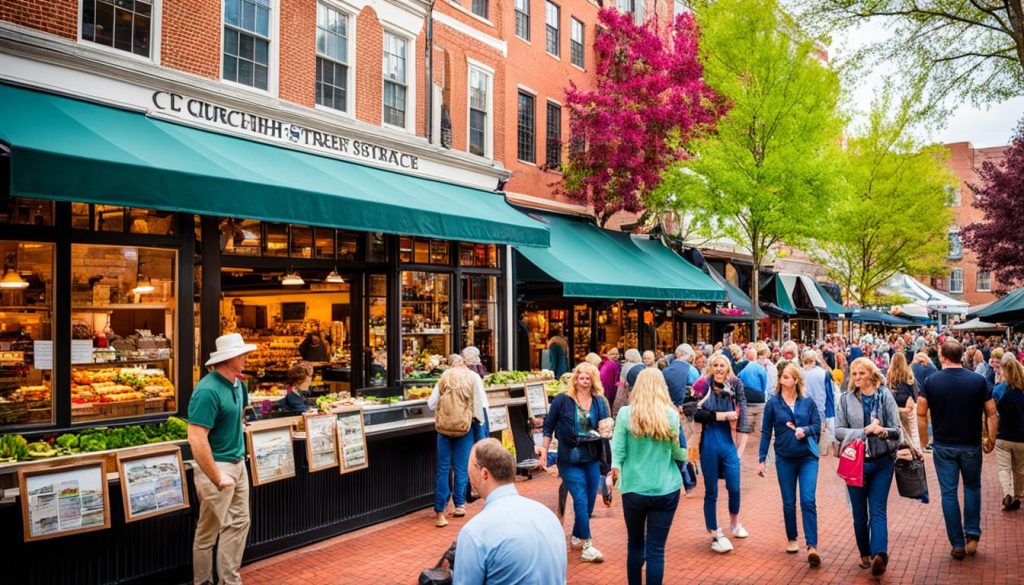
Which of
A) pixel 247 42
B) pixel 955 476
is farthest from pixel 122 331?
pixel 955 476

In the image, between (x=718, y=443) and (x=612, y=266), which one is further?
(x=612, y=266)

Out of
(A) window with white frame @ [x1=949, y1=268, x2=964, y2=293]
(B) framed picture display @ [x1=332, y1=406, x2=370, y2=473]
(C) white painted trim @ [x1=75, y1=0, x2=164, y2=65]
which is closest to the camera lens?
(B) framed picture display @ [x1=332, y1=406, x2=370, y2=473]

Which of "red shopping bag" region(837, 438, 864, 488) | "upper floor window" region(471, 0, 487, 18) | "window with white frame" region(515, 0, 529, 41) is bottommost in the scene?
"red shopping bag" region(837, 438, 864, 488)

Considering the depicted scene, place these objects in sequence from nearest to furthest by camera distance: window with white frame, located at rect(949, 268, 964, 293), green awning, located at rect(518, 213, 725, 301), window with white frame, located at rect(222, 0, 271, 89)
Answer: window with white frame, located at rect(222, 0, 271, 89) < green awning, located at rect(518, 213, 725, 301) < window with white frame, located at rect(949, 268, 964, 293)

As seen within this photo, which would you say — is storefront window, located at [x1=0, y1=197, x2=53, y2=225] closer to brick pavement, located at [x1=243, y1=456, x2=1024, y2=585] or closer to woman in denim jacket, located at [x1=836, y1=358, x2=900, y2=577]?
brick pavement, located at [x1=243, y1=456, x2=1024, y2=585]

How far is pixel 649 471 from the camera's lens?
5.75m

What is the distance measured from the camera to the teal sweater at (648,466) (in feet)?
18.9

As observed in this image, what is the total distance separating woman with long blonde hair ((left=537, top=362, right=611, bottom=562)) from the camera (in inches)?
284

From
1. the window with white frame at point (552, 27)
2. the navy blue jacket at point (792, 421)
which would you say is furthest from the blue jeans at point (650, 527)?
the window with white frame at point (552, 27)

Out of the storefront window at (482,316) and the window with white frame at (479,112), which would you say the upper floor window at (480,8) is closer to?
the window with white frame at (479,112)

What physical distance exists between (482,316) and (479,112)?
14.9ft

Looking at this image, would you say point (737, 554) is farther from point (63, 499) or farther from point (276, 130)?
point (276, 130)

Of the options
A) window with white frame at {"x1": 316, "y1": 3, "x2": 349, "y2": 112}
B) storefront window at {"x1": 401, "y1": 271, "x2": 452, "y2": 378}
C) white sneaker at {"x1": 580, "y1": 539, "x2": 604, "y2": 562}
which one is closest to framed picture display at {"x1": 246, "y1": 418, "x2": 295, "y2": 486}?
white sneaker at {"x1": 580, "y1": 539, "x2": 604, "y2": 562}

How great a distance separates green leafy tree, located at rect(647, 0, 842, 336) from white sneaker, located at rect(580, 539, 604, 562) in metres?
13.9
